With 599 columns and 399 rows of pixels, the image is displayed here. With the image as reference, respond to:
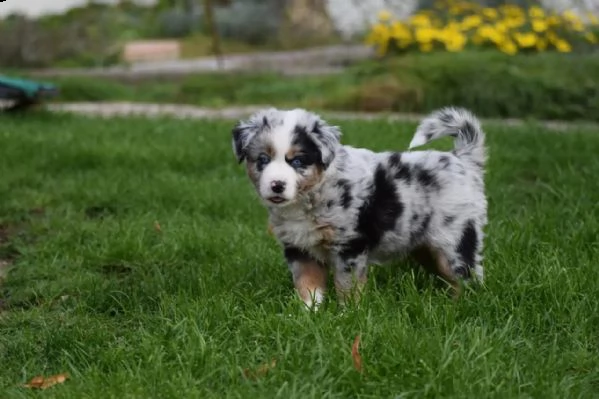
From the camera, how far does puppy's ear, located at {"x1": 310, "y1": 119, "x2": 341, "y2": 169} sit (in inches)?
153

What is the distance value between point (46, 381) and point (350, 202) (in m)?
1.44

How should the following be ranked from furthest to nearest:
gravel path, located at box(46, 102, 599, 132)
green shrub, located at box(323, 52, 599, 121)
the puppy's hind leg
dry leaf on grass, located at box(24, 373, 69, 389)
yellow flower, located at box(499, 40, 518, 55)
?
1. yellow flower, located at box(499, 40, 518, 55)
2. green shrub, located at box(323, 52, 599, 121)
3. gravel path, located at box(46, 102, 599, 132)
4. the puppy's hind leg
5. dry leaf on grass, located at box(24, 373, 69, 389)

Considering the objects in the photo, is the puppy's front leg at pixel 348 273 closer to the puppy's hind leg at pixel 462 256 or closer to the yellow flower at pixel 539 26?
the puppy's hind leg at pixel 462 256

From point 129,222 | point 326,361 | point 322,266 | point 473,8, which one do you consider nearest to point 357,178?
point 322,266

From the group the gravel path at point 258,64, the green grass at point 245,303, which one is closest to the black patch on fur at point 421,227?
the green grass at point 245,303

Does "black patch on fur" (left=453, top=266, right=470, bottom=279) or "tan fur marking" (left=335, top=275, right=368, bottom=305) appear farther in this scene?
"black patch on fur" (left=453, top=266, right=470, bottom=279)

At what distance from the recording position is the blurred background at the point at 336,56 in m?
10.9

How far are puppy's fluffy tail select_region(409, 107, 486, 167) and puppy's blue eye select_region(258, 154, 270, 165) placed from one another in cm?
83

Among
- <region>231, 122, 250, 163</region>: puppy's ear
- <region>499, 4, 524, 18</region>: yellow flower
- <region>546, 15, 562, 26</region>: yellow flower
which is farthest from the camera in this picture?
<region>499, 4, 524, 18</region>: yellow flower

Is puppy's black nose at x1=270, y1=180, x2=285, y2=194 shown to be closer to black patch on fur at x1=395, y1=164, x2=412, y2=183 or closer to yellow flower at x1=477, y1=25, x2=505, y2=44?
black patch on fur at x1=395, y1=164, x2=412, y2=183

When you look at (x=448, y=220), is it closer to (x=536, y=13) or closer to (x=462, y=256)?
(x=462, y=256)

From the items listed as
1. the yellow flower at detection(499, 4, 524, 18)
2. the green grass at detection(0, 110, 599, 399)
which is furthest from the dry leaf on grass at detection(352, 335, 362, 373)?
the yellow flower at detection(499, 4, 524, 18)

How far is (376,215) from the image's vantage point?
4031 millimetres

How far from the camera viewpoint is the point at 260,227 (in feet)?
18.8
